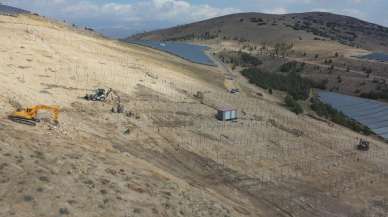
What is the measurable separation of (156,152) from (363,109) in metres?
42.3

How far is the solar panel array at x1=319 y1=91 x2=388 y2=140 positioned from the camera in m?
57.0

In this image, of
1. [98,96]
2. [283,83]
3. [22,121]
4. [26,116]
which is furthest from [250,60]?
[22,121]

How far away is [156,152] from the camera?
101 ft

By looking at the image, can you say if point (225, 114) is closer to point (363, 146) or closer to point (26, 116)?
point (363, 146)

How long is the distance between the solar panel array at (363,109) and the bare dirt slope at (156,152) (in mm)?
8605

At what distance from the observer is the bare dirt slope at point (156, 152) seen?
70.4 ft

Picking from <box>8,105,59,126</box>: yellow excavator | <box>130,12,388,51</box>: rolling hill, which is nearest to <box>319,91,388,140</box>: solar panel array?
<box>8,105,59,126</box>: yellow excavator

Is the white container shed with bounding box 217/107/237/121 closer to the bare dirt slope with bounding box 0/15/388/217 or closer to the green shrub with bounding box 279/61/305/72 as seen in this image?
the bare dirt slope with bounding box 0/15/388/217

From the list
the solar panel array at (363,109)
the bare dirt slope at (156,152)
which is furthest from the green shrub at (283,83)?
the bare dirt slope at (156,152)

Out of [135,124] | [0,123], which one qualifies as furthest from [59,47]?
[0,123]

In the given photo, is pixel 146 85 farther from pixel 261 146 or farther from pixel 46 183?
pixel 46 183

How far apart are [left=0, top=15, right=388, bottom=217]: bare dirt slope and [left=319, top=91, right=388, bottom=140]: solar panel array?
860 centimetres

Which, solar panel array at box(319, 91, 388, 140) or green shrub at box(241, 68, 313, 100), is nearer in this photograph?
solar panel array at box(319, 91, 388, 140)

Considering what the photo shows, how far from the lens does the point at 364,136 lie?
51.2 meters
